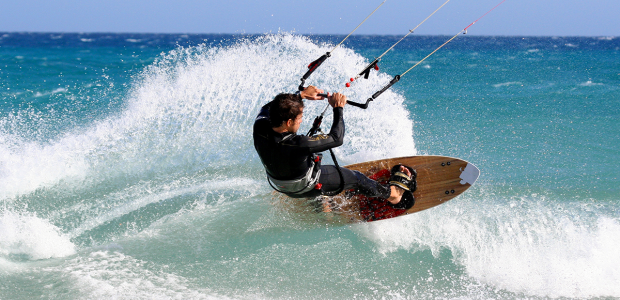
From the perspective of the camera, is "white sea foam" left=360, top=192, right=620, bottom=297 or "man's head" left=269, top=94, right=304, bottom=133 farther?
"white sea foam" left=360, top=192, right=620, bottom=297

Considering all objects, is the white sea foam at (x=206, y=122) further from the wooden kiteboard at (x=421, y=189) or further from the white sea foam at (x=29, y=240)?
the white sea foam at (x=29, y=240)

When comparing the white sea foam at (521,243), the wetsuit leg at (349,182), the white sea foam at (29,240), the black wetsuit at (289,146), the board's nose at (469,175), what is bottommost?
the white sea foam at (521,243)

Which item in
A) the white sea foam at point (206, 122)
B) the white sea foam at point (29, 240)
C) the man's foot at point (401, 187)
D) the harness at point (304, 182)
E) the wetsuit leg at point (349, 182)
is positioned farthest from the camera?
the white sea foam at point (206, 122)

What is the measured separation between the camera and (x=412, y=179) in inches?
186

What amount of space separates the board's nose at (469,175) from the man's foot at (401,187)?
0.56 metres

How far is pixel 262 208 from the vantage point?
4938mm

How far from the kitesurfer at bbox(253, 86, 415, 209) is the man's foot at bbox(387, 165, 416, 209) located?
678 millimetres

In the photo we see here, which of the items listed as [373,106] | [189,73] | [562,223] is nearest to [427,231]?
[562,223]

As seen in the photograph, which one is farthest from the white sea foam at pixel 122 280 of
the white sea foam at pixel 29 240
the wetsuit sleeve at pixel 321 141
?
the wetsuit sleeve at pixel 321 141

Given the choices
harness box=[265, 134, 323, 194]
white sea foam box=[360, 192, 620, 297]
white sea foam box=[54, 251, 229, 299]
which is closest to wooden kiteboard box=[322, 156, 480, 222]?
white sea foam box=[360, 192, 620, 297]

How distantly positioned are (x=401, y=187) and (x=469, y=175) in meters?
0.82

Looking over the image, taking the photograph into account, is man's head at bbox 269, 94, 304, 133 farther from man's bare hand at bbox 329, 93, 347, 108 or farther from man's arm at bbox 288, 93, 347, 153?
man's bare hand at bbox 329, 93, 347, 108

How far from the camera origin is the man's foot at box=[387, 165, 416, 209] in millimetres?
4582

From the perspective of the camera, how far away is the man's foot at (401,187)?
4582 mm
